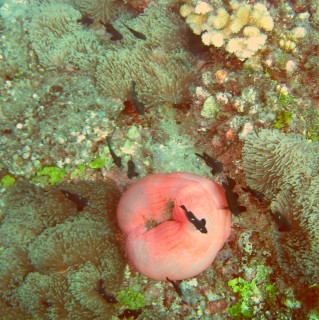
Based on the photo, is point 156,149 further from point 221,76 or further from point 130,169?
point 221,76

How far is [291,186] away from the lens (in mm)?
2969

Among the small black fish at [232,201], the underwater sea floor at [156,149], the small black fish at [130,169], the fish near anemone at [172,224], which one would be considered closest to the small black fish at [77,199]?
the underwater sea floor at [156,149]

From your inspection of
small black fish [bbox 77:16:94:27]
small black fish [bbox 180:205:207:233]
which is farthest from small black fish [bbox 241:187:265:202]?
small black fish [bbox 77:16:94:27]

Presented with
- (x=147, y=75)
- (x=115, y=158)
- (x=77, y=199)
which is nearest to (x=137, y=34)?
(x=147, y=75)

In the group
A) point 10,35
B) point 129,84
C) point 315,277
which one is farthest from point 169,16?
point 315,277

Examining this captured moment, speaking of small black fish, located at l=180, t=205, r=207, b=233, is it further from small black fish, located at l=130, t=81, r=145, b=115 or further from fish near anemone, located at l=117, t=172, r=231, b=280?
small black fish, located at l=130, t=81, r=145, b=115

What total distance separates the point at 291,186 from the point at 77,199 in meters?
2.12

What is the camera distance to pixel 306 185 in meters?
2.93

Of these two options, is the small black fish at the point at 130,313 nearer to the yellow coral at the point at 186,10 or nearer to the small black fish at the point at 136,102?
the small black fish at the point at 136,102

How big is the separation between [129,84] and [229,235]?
208cm

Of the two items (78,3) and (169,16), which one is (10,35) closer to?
(78,3)

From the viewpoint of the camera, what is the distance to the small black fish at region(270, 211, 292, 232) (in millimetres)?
2840

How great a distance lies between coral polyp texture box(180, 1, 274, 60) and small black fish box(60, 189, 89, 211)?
7.24 feet

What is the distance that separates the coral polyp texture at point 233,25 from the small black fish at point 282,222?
1712 mm
